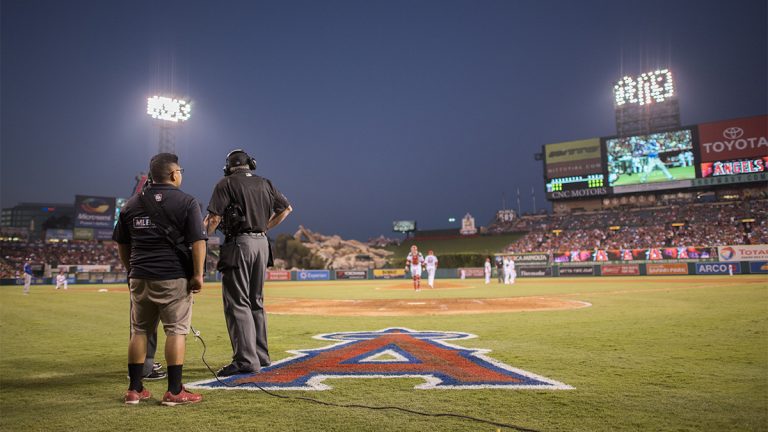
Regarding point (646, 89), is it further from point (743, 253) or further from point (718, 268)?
point (718, 268)

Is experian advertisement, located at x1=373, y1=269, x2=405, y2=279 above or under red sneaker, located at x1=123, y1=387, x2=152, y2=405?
under

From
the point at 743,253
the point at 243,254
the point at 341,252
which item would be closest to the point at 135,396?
the point at 243,254

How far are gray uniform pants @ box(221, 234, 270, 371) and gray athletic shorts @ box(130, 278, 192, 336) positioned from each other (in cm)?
68

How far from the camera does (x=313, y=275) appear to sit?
171 ft

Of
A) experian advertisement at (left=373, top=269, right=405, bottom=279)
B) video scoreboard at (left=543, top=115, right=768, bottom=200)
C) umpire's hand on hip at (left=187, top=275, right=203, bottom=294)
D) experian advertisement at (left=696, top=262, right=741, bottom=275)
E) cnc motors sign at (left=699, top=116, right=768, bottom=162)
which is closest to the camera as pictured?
umpire's hand on hip at (left=187, top=275, right=203, bottom=294)

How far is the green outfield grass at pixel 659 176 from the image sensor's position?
52.8 meters

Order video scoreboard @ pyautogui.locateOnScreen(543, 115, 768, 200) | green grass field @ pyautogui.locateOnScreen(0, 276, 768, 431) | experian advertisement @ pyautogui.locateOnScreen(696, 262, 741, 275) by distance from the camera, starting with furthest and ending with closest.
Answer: video scoreboard @ pyautogui.locateOnScreen(543, 115, 768, 200) → experian advertisement @ pyautogui.locateOnScreen(696, 262, 741, 275) → green grass field @ pyautogui.locateOnScreen(0, 276, 768, 431)

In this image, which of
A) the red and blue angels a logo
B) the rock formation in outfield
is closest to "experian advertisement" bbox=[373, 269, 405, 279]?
the rock formation in outfield

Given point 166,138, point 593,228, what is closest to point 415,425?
point 166,138

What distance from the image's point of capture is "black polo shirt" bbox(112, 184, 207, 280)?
3.78 m

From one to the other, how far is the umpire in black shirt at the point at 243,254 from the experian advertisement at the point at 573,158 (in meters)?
60.2

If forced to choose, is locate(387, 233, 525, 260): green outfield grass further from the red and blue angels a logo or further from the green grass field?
the red and blue angels a logo

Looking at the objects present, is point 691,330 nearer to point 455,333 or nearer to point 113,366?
point 455,333

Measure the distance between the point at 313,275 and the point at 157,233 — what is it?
1933 inches
